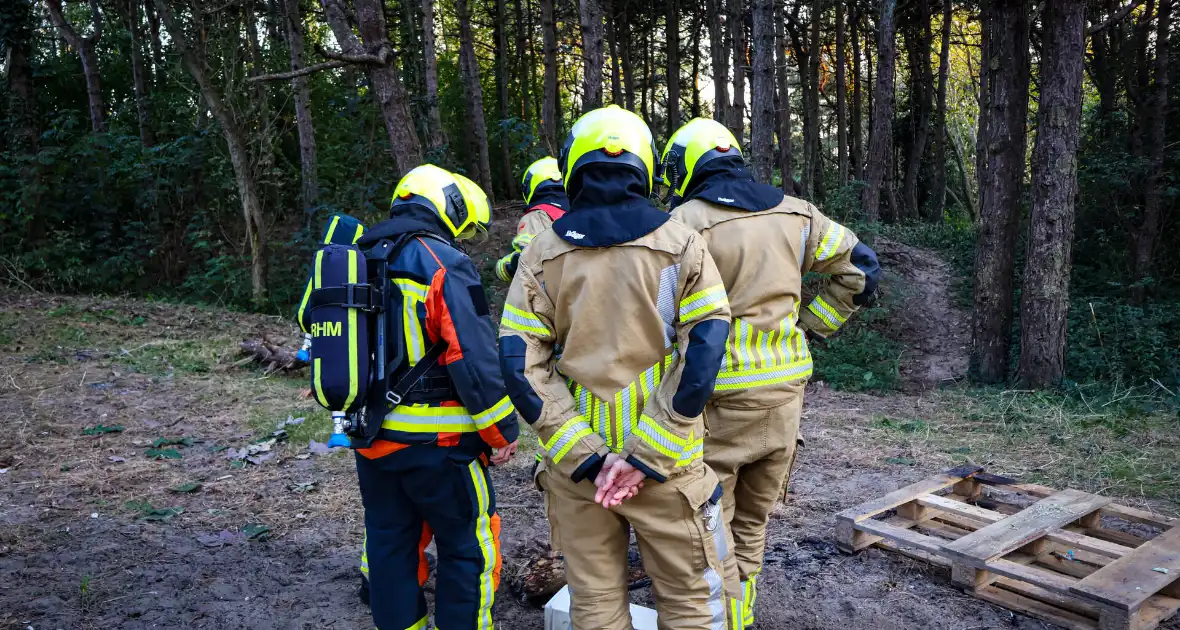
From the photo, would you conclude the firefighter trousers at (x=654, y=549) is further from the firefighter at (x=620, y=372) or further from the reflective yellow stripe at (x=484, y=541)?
the reflective yellow stripe at (x=484, y=541)

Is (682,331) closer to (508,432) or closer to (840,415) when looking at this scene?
(508,432)

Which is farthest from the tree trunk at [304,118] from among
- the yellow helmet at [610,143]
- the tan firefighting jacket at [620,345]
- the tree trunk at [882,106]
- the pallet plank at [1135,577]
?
the pallet plank at [1135,577]

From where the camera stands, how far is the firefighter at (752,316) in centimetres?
331

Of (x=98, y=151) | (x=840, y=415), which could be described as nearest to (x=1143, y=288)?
(x=840, y=415)

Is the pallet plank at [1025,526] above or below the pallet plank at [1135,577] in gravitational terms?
above

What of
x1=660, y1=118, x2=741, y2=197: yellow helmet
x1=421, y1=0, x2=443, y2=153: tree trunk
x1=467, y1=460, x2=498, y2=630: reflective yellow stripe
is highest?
x1=421, y1=0, x2=443, y2=153: tree trunk

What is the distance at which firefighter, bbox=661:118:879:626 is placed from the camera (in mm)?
3312

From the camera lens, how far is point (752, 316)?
11.0ft

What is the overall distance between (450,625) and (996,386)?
24.4 feet

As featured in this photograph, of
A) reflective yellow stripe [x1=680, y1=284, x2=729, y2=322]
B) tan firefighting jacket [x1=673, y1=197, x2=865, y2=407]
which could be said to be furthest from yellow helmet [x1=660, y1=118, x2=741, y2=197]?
reflective yellow stripe [x1=680, y1=284, x2=729, y2=322]

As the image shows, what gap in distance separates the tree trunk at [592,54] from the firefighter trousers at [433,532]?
696cm

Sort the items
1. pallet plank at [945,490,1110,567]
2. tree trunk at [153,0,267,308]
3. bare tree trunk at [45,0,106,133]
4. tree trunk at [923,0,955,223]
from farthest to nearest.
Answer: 1. tree trunk at [923,0,955,223]
2. bare tree trunk at [45,0,106,133]
3. tree trunk at [153,0,267,308]
4. pallet plank at [945,490,1110,567]

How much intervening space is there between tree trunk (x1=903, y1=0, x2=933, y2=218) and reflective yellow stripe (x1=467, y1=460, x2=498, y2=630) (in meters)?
20.3

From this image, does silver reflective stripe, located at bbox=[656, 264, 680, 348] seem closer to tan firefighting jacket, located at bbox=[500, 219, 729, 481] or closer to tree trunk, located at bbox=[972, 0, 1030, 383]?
tan firefighting jacket, located at bbox=[500, 219, 729, 481]
